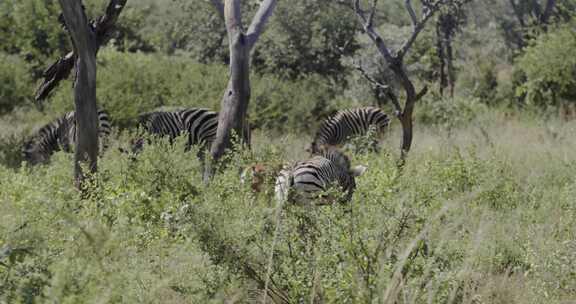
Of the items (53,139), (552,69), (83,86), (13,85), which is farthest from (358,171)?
(552,69)

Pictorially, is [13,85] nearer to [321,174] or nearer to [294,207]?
[321,174]

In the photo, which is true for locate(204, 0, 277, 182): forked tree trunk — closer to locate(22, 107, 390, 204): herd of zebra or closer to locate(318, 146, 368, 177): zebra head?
locate(22, 107, 390, 204): herd of zebra

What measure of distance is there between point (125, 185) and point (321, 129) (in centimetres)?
754

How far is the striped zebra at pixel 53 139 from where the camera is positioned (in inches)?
483

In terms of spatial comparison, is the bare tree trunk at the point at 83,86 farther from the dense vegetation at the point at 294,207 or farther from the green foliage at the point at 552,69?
the green foliage at the point at 552,69

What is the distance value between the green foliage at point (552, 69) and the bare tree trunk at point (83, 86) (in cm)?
1368

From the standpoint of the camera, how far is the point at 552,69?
1844 centimetres

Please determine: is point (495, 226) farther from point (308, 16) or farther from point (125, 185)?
point (308, 16)

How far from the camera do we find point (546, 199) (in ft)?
26.7

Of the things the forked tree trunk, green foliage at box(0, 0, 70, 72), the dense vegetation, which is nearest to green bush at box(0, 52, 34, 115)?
the dense vegetation

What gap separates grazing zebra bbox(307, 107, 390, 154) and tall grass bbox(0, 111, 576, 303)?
668 cm

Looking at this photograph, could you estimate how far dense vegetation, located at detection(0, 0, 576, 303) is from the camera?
4070mm

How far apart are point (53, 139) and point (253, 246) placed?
902 cm

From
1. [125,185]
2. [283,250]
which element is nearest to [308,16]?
[125,185]
